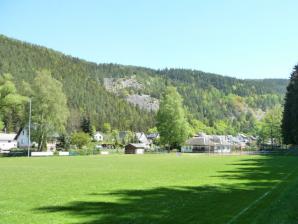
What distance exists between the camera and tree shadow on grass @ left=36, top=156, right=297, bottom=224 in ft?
44.2

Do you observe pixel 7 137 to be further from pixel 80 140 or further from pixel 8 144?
pixel 80 140

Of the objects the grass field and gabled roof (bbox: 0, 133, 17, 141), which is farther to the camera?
gabled roof (bbox: 0, 133, 17, 141)

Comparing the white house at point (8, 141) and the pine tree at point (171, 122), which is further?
the white house at point (8, 141)

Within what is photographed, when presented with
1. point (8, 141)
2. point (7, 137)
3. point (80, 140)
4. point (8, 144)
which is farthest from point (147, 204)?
point (7, 137)

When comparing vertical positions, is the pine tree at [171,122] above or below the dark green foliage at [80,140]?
above

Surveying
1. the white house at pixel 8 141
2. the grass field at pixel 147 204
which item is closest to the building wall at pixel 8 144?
the white house at pixel 8 141

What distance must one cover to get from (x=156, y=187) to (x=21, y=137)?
124525 millimetres

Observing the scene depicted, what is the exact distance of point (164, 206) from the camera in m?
16.0

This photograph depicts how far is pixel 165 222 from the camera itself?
12.8m

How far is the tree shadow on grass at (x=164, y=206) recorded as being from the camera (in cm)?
1346

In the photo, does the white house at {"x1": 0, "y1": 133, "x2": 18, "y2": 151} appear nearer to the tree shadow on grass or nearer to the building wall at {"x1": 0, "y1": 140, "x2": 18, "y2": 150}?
the building wall at {"x1": 0, "y1": 140, "x2": 18, "y2": 150}

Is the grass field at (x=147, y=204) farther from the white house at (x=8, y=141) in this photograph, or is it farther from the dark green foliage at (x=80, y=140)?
the white house at (x=8, y=141)

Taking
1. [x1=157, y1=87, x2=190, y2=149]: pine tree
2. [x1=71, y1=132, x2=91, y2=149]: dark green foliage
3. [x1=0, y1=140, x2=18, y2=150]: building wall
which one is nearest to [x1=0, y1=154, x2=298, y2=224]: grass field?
[x1=157, y1=87, x2=190, y2=149]: pine tree

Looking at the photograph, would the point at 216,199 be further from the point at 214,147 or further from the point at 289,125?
the point at 214,147
